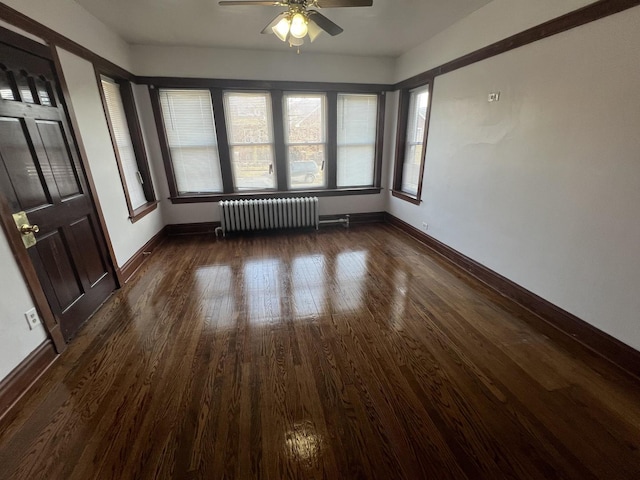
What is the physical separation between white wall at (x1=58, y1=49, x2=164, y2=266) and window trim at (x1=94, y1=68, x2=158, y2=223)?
0.05 meters

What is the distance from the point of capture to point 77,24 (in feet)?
8.03

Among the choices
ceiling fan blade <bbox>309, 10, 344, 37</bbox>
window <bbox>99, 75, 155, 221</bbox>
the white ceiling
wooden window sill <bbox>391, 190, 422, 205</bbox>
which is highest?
the white ceiling

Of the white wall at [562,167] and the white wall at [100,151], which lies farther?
the white wall at [100,151]

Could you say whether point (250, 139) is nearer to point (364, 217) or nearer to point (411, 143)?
point (364, 217)

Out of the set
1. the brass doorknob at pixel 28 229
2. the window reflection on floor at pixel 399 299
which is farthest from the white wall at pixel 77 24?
the window reflection on floor at pixel 399 299

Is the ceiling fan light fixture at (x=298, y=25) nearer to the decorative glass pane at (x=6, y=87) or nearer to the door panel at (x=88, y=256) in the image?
the decorative glass pane at (x=6, y=87)

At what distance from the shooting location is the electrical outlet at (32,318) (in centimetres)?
175

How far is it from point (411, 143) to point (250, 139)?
247 centimetres

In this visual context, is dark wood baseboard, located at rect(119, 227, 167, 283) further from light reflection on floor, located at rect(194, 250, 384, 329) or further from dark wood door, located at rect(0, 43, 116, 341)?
light reflection on floor, located at rect(194, 250, 384, 329)

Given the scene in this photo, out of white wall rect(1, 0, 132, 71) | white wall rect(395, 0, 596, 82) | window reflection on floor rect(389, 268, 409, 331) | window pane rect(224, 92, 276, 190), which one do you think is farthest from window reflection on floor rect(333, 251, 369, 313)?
white wall rect(1, 0, 132, 71)

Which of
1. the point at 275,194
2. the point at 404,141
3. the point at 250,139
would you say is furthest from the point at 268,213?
the point at 404,141

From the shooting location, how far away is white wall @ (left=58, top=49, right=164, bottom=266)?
95.6 inches

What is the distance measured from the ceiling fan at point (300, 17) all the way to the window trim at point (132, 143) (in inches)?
71.6

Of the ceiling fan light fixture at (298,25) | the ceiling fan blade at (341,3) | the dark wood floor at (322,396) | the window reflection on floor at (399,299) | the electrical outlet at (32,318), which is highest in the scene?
the ceiling fan blade at (341,3)
